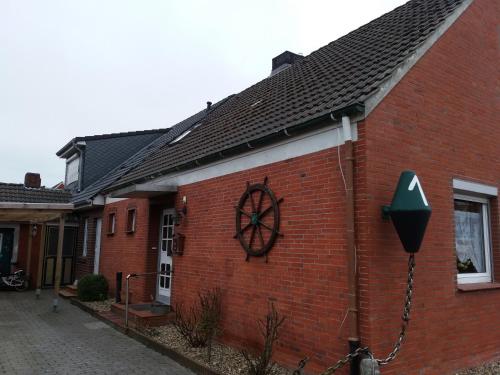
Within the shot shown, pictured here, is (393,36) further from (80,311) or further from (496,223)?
(80,311)

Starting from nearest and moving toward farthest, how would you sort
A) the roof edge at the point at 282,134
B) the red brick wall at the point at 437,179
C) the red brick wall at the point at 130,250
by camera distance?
the red brick wall at the point at 437,179
the roof edge at the point at 282,134
the red brick wall at the point at 130,250

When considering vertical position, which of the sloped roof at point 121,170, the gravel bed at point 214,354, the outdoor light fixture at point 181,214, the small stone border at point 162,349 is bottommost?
the small stone border at point 162,349

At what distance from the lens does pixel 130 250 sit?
11820mm

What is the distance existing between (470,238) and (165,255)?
22.5 feet

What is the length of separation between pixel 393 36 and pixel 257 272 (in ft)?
16.2

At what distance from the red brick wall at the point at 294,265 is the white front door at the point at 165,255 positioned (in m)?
2.49

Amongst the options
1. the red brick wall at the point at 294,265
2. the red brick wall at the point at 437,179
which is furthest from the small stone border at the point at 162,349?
the red brick wall at the point at 437,179

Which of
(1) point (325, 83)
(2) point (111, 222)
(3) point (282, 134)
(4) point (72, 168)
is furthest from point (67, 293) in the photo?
(1) point (325, 83)

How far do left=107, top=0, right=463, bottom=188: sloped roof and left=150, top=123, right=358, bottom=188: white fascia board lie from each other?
225 millimetres

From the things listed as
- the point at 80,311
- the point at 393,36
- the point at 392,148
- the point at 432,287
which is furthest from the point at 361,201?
the point at 80,311

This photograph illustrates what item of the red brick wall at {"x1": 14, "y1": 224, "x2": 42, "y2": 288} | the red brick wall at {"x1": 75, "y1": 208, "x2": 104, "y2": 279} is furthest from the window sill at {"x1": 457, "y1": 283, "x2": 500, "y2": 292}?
the red brick wall at {"x1": 14, "y1": 224, "x2": 42, "y2": 288}

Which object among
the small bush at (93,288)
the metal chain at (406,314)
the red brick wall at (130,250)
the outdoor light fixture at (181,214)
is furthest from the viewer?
the small bush at (93,288)

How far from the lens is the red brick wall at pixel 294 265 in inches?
210

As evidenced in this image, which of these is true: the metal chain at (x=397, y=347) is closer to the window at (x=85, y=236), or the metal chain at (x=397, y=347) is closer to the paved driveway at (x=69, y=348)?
Answer: the paved driveway at (x=69, y=348)
